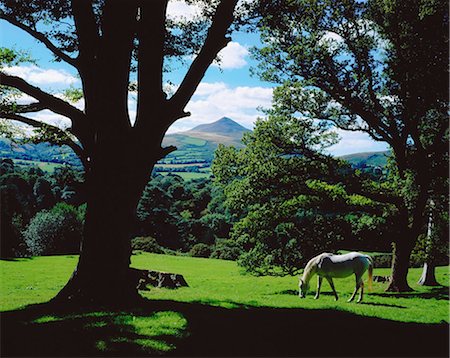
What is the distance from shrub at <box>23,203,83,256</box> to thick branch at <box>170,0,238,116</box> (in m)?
63.3

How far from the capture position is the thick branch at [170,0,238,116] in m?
10.5

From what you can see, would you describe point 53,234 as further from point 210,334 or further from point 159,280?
point 210,334

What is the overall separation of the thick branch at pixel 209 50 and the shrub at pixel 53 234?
6327cm

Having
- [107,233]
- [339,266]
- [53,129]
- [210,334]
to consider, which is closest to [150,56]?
[107,233]

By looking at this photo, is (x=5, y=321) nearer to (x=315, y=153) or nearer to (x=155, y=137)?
(x=155, y=137)

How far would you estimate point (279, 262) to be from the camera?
74.9 feet

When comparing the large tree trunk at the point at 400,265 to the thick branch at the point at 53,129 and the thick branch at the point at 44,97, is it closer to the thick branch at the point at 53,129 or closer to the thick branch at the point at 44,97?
the thick branch at the point at 53,129

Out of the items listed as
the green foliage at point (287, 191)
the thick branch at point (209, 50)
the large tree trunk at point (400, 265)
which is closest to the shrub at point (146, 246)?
the green foliage at point (287, 191)

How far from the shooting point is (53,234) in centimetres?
6806

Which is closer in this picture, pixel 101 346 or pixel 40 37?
pixel 101 346

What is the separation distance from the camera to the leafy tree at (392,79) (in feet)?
60.3

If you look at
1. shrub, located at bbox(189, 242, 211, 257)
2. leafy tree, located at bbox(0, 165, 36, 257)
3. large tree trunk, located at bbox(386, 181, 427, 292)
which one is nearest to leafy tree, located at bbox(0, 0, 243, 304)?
large tree trunk, located at bbox(386, 181, 427, 292)

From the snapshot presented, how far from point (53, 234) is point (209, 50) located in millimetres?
65490

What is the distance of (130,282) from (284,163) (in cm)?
1253
